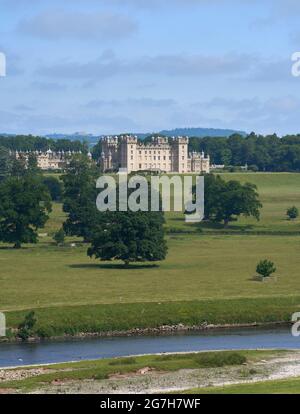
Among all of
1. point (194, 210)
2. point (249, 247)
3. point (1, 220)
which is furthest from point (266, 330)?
point (194, 210)

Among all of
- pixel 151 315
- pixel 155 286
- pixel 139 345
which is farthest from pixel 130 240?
pixel 139 345

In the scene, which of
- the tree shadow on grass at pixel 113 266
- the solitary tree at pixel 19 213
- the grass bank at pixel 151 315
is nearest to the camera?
the grass bank at pixel 151 315

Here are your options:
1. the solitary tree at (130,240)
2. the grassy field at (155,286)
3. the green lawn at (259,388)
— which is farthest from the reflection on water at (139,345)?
the solitary tree at (130,240)

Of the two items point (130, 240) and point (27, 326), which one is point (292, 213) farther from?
point (27, 326)

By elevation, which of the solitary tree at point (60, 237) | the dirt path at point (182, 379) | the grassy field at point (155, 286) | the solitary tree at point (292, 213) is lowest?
the dirt path at point (182, 379)

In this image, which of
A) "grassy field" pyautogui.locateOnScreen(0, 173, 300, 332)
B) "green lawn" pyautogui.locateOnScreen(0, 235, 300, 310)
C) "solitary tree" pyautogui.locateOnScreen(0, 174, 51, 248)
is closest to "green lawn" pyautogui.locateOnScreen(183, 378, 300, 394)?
"grassy field" pyautogui.locateOnScreen(0, 173, 300, 332)

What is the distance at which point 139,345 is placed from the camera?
235 feet

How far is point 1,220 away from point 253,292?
4795cm

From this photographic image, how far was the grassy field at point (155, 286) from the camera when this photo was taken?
257 ft

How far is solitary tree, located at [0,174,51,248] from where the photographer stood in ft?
405

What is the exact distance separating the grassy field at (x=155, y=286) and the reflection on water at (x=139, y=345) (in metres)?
2.56

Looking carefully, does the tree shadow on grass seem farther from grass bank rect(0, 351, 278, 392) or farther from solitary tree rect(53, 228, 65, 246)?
grass bank rect(0, 351, 278, 392)

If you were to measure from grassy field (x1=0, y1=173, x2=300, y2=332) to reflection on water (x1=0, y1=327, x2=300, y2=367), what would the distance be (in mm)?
2556

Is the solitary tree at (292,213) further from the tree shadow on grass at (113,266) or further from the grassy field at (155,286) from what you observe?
the tree shadow on grass at (113,266)
